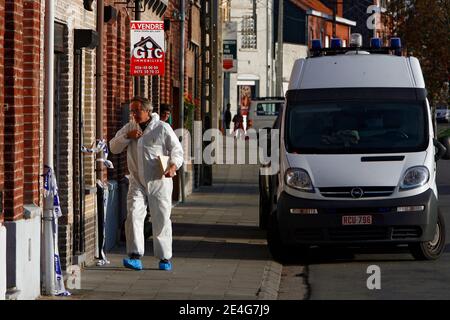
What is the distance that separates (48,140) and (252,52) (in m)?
65.9

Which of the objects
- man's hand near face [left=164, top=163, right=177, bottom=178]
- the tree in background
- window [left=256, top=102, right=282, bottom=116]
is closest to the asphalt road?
man's hand near face [left=164, top=163, right=177, bottom=178]

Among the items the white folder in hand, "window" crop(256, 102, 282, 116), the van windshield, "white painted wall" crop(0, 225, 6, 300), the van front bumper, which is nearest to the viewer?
"white painted wall" crop(0, 225, 6, 300)

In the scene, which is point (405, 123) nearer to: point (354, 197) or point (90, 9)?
point (354, 197)

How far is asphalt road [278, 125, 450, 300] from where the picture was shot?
14305 millimetres

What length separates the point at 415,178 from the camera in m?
17.0

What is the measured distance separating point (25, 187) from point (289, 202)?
4.52 m

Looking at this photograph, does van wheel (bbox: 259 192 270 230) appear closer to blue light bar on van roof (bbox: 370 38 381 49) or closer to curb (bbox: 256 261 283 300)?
blue light bar on van roof (bbox: 370 38 381 49)

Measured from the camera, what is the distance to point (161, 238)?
616 inches

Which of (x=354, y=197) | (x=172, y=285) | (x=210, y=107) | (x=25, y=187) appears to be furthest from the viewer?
(x=210, y=107)

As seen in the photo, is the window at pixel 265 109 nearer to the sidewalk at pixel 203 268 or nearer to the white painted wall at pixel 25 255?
the sidewalk at pixel 203 268

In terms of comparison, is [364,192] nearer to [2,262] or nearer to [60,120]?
[60,120]

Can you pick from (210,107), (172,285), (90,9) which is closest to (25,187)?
(172,285)

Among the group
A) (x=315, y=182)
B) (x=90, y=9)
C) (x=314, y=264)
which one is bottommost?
(x=314, y=264)

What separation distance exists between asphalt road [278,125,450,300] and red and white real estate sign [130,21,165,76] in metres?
3.54
